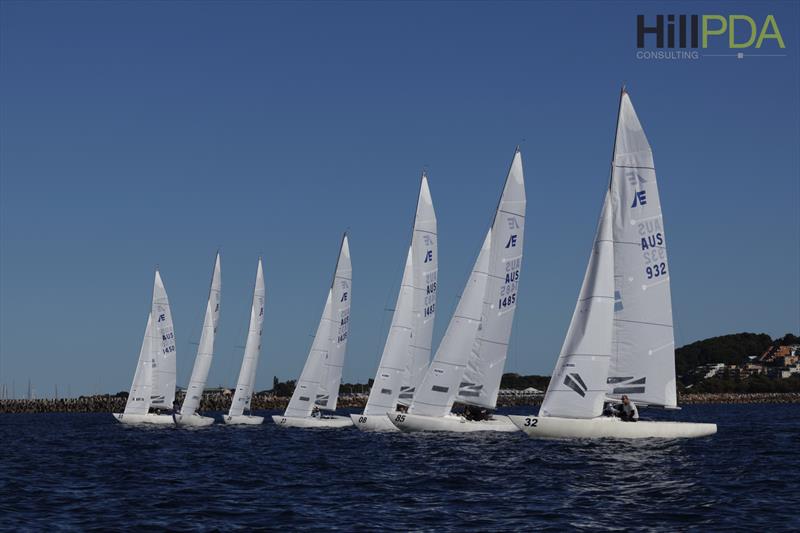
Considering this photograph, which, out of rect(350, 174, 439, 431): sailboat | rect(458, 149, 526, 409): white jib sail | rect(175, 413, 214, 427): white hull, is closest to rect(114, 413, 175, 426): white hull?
rect(175, 413, 214, 427): white hull

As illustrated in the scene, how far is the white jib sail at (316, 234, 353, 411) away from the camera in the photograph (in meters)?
56.6

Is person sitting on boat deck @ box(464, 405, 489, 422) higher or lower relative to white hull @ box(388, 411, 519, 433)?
higher

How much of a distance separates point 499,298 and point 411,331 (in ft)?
25.5

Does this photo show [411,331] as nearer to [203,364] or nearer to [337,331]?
[337,331]

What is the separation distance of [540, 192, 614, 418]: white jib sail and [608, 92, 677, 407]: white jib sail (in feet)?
3.85

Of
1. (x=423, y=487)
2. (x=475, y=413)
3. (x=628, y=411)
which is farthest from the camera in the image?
(x=475, y=413)

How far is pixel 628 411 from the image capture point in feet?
115

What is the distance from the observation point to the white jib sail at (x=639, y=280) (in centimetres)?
3597

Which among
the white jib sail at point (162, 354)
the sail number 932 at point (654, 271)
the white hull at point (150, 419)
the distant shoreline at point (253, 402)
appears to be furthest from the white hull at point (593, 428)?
the distant shoreline at point (253, 402)

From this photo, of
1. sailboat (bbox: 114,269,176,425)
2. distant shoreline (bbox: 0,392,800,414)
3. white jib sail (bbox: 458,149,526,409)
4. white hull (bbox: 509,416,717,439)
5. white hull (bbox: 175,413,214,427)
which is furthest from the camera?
distant shoreline (bbox: 0,392,800,414)

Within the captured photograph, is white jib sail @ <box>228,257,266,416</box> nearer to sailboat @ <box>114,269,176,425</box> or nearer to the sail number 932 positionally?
sailboat @ <box>114,269,176,425</box>

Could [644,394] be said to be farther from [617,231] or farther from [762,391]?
[762,391]

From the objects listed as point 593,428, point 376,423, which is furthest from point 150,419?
point 593,428

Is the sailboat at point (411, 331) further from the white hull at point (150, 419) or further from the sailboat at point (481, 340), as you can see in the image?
the white hull at point (150, 419)
